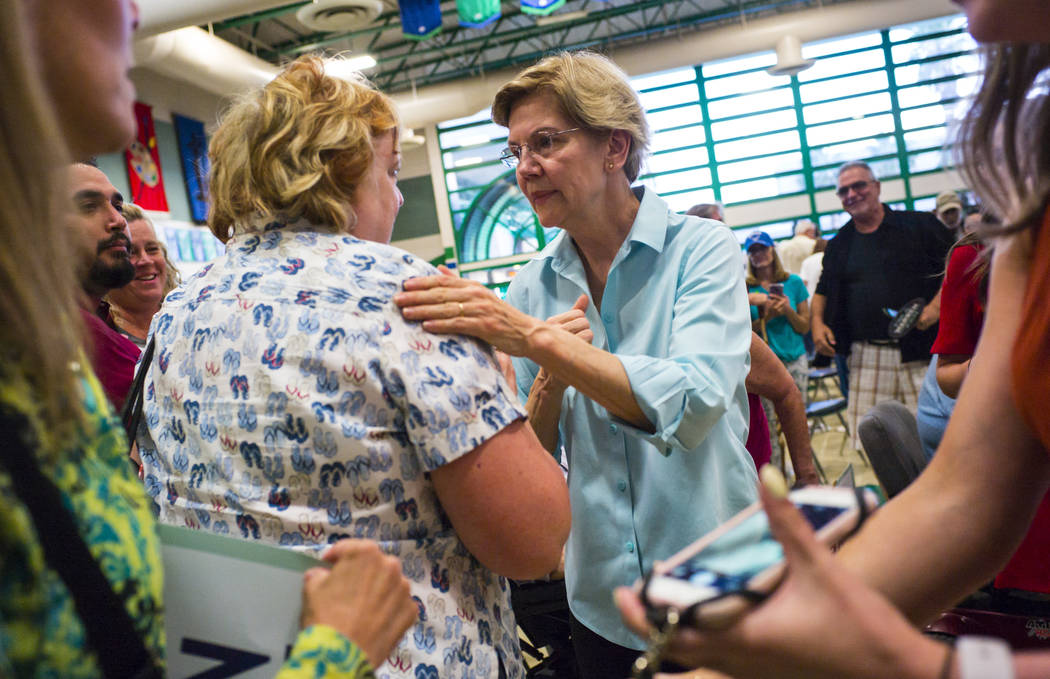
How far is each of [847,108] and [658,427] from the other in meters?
15.5

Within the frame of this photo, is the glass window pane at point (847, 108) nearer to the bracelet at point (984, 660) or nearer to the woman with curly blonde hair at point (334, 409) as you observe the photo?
the woman with curly blonde hair at point (334, 409)

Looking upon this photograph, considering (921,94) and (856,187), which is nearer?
(856,187)

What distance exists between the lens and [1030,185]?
3.30ft

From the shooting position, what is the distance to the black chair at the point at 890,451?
2523 millimetres

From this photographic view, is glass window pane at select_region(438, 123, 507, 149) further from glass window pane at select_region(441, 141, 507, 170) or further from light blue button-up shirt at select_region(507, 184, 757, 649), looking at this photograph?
light blue button-up shirt at select_region(507, 184, 757, 649)

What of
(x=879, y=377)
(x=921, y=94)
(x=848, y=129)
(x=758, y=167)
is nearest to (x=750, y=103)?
(x=758, y=167)

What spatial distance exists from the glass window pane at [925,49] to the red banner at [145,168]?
513 inches

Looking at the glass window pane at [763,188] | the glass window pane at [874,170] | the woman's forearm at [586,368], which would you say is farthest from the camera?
the glass window pane at [763,188]

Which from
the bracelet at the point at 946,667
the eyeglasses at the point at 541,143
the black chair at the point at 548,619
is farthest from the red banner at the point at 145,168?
the bracelet at the point at 946,667

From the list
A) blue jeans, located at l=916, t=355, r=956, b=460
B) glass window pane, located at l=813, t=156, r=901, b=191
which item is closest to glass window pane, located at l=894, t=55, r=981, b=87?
glass window pane, located at l=813, t=156, r=901, b=191

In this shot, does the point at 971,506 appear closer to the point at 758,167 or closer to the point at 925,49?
the point at 758,167

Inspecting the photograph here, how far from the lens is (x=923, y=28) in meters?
14.9

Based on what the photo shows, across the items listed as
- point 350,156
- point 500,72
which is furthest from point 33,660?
point 500,72

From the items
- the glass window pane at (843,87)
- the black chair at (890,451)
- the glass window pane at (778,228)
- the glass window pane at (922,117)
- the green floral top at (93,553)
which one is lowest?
the black chair at (890,451)
